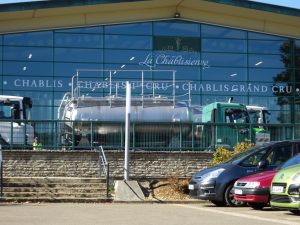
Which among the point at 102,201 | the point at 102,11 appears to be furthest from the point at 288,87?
the point at 102,201

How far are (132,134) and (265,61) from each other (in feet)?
44.8

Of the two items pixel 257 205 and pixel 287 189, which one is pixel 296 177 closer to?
pixel 287 189

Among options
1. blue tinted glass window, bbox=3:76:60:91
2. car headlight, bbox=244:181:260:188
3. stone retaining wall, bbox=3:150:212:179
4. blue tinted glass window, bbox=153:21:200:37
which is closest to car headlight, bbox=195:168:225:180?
car headlight, bbox=244:181:260:188

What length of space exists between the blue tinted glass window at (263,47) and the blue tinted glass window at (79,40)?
8461 millimetres

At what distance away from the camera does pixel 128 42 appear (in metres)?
34.5

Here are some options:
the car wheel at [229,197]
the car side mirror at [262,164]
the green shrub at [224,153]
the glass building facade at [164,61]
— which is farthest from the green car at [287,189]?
the glass building facade at [164,61]

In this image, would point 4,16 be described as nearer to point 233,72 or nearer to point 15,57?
point 15,57

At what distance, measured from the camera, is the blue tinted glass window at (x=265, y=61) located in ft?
117

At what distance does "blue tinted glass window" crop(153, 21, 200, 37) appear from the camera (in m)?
34.9

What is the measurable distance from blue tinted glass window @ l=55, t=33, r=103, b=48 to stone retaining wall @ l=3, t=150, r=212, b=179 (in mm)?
11561

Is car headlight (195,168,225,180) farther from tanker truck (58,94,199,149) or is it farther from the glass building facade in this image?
the glass building facade

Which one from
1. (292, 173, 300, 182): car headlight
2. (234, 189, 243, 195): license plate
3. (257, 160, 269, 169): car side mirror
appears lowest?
(234, 189, 243, 195): license plate

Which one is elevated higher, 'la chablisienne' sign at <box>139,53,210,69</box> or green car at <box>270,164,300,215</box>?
'la chablisienne' sign at <box>139,53,210,69</box>

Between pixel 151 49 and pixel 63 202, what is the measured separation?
16141 millimetres
